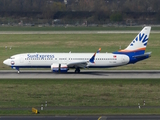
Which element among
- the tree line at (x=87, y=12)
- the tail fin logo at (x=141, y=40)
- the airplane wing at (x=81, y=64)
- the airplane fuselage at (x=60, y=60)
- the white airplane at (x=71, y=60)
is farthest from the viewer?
the tree line at (x=87, y=12)

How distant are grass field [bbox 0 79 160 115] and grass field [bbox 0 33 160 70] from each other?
26424 mm

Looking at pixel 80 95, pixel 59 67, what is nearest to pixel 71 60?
pixel 59 67

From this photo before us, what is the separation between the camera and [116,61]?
195 feet

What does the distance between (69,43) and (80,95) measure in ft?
201

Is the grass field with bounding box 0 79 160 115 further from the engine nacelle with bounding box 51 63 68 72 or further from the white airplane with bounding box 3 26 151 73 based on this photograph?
the white airplane with bounding box 3 26 151 73

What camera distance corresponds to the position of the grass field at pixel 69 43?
90.4 m

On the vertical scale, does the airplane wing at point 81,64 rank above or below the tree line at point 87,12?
below

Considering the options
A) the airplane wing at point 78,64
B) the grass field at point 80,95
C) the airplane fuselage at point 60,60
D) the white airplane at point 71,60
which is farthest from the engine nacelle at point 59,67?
the grass field at point 80,95

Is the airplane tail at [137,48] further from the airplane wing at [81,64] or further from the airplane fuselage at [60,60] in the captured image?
the airplane wing at [81,64]

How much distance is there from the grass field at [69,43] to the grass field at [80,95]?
2642cm

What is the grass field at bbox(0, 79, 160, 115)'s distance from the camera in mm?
36188

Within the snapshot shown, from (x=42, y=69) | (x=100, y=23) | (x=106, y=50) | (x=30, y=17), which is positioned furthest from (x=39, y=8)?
(x=42, y=69)

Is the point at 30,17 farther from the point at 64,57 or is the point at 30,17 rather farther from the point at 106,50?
the point at 64,57

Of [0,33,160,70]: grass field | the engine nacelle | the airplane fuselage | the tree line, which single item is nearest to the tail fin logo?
the airplane fuselage
